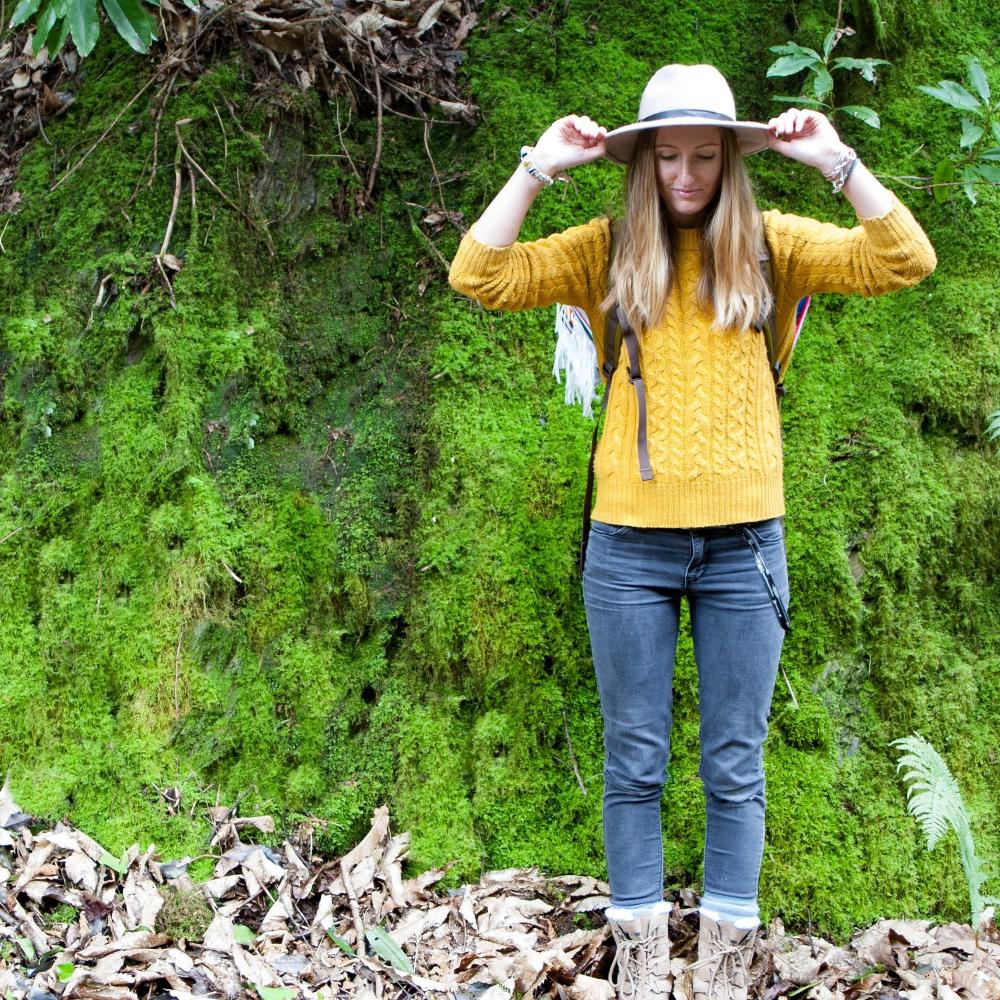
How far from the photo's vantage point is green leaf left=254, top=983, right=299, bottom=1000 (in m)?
2.79

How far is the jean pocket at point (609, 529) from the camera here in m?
2.69

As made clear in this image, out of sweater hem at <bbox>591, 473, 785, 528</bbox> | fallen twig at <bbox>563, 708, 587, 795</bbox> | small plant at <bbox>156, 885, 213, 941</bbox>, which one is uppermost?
sweater hem at <bbox>591, 473, 785, 528</bbox>

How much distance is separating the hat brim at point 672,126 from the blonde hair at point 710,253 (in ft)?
0.10

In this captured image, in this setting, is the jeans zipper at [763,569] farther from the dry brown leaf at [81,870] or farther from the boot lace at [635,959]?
the dry brown leaf at [81,870]


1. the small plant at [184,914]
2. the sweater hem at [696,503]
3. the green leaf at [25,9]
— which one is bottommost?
the small plant at [184,914]

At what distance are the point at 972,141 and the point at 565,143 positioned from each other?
1679mm

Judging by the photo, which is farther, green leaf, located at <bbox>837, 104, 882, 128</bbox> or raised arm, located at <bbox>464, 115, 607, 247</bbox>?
green leaf, located at <bbox>837, 104, 882, 128</bbox>

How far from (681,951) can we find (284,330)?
9.00ft

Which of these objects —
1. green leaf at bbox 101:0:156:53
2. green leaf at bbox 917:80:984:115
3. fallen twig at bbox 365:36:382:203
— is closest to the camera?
green leaf at bbox 101:0:156:53

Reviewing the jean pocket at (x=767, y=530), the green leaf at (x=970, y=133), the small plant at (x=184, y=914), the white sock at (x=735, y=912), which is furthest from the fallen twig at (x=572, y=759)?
the green leaf at (x=970, y=133)

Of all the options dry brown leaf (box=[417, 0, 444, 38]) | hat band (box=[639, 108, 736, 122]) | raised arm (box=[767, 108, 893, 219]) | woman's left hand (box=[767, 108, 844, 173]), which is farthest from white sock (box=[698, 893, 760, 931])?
dry brown leaf (box=[417, 0, 444, 38])

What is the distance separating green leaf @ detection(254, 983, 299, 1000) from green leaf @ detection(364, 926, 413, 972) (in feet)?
0.95

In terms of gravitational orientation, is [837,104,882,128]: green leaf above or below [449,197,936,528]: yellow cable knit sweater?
above

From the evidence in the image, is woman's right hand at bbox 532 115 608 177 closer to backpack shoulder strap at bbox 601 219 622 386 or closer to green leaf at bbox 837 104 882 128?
backpack shoulder strap at bbox 601 219 622 386
